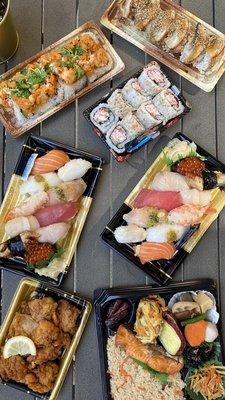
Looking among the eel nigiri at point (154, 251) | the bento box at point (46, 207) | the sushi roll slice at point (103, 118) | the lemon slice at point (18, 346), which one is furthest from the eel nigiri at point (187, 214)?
the lemon slice at point (18, 346)

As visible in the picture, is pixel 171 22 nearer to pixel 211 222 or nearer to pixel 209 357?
pixel 211 222

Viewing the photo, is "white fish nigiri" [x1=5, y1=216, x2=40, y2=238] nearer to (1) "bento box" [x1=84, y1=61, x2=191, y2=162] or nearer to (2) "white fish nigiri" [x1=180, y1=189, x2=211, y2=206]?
(1) "bento box" [x1=84, y1=61, x2=191, y2=162]

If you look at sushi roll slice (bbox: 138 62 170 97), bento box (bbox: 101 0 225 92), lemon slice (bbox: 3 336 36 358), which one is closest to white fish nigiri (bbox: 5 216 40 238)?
lemon slice (bbox: 3 336 36 358)

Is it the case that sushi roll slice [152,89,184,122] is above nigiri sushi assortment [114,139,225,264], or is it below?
above

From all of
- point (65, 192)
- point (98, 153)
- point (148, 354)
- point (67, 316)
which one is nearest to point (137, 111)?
point (98, 153)

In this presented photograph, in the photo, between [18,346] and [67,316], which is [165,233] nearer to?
[67,316]

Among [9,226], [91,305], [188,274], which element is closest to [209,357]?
[188,274]
